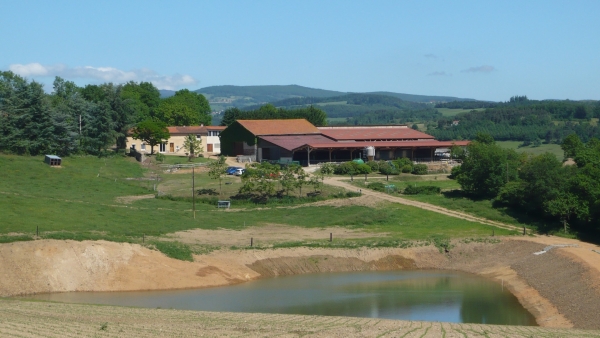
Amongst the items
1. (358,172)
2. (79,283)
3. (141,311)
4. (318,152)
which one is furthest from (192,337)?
(318,152)

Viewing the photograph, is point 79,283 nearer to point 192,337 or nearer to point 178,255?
point 178,255

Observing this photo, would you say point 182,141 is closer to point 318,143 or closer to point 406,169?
point 318,143

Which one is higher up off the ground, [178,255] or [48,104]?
[48,104]

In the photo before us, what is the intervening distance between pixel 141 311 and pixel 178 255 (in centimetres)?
1322

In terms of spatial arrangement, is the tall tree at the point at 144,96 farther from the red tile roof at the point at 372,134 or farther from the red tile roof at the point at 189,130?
the red tile roof at the point at 372,134

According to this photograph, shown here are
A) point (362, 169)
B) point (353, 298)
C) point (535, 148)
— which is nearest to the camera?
point (353, 298)

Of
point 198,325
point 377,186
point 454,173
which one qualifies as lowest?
point 198,325

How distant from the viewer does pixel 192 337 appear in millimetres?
26781

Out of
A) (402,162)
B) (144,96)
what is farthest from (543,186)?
(144,96)

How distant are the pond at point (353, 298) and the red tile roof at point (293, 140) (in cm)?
4125

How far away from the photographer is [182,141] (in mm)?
110062

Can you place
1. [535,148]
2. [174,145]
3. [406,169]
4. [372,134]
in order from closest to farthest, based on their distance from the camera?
[406,169] < [372,134] < [174,145] < [535,148]

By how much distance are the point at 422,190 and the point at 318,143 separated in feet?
66.7

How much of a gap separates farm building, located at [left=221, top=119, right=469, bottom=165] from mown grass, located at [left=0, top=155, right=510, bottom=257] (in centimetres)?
1982
